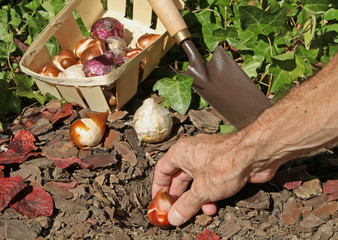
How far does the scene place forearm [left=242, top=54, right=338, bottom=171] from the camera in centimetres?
121

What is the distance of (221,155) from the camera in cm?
148

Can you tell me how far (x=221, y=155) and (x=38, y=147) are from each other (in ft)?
3.37

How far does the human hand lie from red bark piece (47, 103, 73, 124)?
2.26 ft

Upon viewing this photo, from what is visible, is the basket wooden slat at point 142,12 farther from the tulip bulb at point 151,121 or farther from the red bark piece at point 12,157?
the red bark piece at point 12,157

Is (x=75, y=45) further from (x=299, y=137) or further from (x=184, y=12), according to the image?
(x=299, y=137)

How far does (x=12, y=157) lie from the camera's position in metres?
1.83

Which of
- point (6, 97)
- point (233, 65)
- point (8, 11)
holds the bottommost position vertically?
point (233, 65)

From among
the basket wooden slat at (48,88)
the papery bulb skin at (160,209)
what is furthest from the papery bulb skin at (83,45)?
the papery bulb skin at (160,209)

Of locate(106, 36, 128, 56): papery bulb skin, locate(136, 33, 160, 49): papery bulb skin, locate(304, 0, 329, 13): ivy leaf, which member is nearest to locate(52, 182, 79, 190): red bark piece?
locate(106, 36, 128, 56): papery bulb skin

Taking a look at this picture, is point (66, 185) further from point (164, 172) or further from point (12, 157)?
point (164, 172)

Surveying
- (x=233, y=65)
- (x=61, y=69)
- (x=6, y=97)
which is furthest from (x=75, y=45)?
(x=233, y=65)

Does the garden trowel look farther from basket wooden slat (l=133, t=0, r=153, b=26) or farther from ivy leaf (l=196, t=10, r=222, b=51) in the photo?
basket wooden slat (l=133, t=0, r=153, b=26)

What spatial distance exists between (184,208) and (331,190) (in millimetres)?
746

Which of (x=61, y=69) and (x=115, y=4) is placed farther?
(x=115, y=4)
